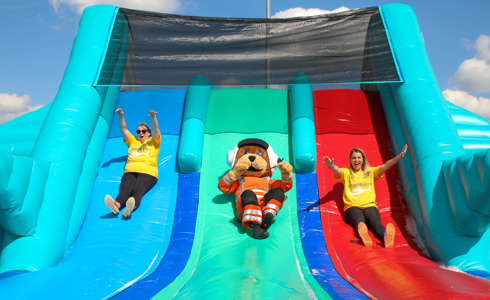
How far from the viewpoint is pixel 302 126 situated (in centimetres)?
320

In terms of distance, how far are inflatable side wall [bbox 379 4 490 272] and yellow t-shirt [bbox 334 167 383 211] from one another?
31 centimetres

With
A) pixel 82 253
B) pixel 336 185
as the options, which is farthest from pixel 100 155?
pixel 336 185

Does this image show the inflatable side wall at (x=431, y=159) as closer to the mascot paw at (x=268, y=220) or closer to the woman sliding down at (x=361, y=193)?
the woman sliding down at (x=361, y=193)

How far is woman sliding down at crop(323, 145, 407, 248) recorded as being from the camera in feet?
8.09

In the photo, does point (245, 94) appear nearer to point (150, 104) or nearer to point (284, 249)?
point (150, 104)

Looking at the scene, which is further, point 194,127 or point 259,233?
point 194,127

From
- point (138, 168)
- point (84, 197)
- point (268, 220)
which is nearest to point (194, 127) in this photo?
point (138, 168)

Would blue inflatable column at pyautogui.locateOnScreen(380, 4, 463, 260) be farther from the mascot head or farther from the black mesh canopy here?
the mascot head

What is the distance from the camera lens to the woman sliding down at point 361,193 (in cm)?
247

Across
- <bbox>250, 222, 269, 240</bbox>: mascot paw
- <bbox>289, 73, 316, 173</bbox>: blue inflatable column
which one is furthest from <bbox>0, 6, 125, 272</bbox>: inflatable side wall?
<bbox>289, 73, 316, 173</bbox>: blue inflatable column

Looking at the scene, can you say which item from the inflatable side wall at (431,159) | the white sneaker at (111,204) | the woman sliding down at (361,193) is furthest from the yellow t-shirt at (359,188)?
the white sneaker at (111,204)

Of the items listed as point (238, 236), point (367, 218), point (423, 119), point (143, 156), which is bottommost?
point (238, 236)

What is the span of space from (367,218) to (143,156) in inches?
73.9

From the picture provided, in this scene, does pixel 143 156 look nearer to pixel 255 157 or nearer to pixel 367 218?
pixel 255 157
